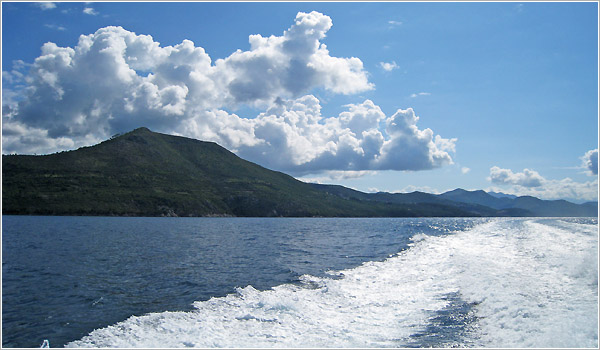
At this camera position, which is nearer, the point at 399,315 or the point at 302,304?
the point at 399,315

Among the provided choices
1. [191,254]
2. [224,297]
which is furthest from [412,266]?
[191,254]

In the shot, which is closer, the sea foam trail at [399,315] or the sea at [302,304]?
the sea foam trail at [399,315]

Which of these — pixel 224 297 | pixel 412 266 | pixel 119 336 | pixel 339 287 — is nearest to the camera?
pixel 119 336

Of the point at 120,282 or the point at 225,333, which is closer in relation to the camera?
the point at 225,333

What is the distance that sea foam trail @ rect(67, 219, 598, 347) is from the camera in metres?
15.8

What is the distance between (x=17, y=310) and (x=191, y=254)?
25.0 metres

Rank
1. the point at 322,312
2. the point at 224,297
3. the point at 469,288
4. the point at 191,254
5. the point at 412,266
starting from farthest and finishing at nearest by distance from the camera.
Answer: the point at 191,254 → the point at 412,266 → the point at 469,288 → the point at 224,297 → the point at 322,312

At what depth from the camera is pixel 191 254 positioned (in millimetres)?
45219

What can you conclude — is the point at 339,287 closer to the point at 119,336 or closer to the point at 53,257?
the point at 119,336

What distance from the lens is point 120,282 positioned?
27.9m

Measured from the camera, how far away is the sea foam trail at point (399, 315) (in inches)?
621

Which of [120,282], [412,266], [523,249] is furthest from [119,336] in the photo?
[523,249]

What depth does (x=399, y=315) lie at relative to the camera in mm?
20328

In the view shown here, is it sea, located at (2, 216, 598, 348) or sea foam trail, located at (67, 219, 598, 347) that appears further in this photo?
sea, located at (2, 216, 598, 348)
